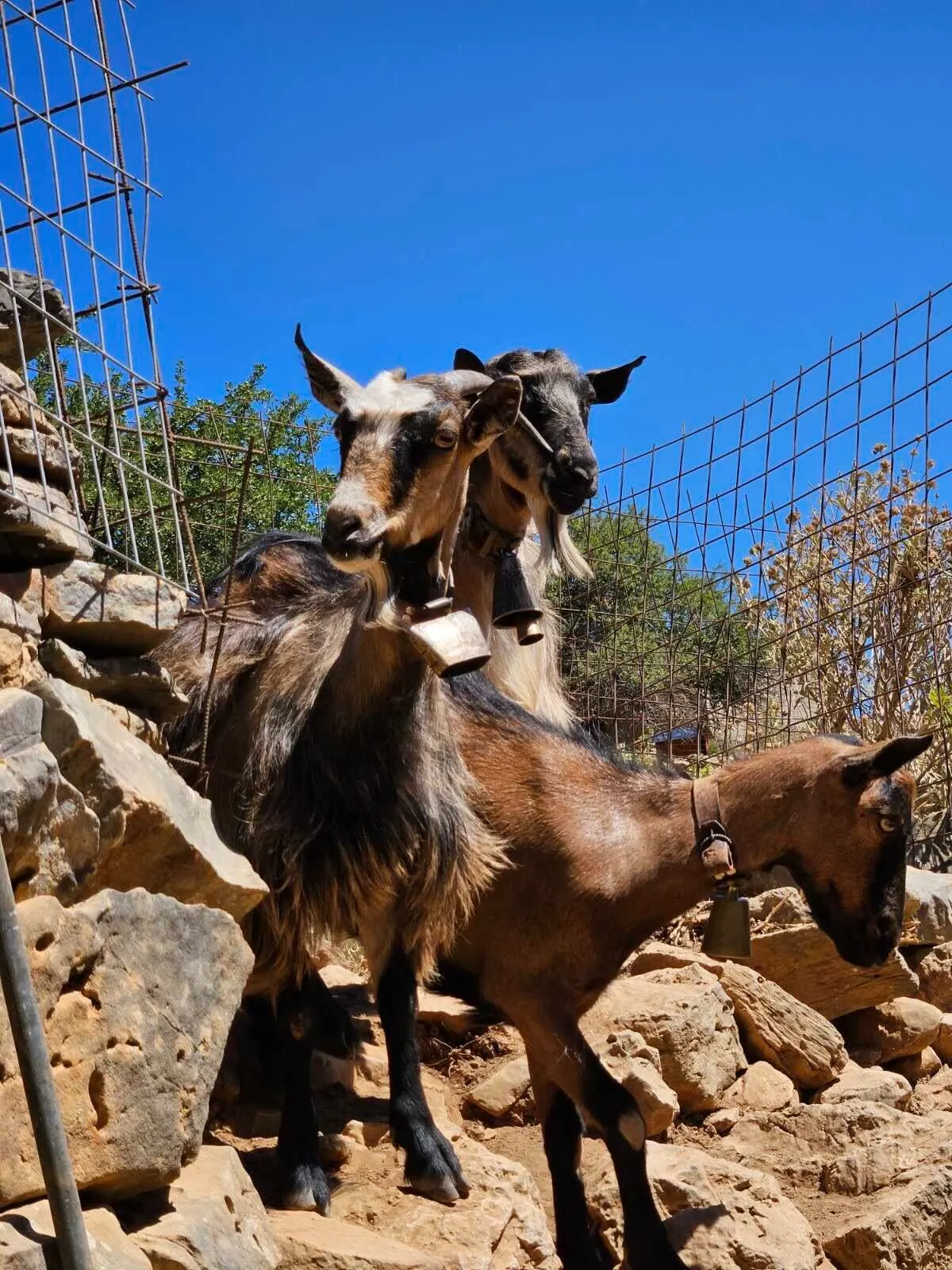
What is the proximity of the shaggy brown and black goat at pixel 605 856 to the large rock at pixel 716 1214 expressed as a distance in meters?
0.18

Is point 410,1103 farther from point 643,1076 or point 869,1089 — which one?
point 869,1089

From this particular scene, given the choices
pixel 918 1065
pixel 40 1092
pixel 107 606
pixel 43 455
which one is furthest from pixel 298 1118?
pixel 918 1065

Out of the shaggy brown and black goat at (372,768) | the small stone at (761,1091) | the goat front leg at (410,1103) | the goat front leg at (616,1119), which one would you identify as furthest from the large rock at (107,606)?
the small stone at (761,1091)

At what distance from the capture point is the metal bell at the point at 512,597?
226 inches

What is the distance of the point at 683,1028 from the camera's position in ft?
19.1

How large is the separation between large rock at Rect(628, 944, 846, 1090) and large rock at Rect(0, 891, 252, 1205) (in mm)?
3336

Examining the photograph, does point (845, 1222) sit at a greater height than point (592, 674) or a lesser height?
lesser

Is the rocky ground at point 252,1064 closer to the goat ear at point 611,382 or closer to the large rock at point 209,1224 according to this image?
the large rock at point 209,1224

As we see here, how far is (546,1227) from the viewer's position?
4.70 metres

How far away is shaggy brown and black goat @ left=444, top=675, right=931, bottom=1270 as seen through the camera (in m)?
5.12

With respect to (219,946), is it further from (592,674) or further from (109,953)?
(592,674)

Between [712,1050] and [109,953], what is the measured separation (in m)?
3.19

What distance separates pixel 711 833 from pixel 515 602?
113 cm

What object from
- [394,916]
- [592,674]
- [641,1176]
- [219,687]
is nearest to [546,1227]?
[641,1176]
